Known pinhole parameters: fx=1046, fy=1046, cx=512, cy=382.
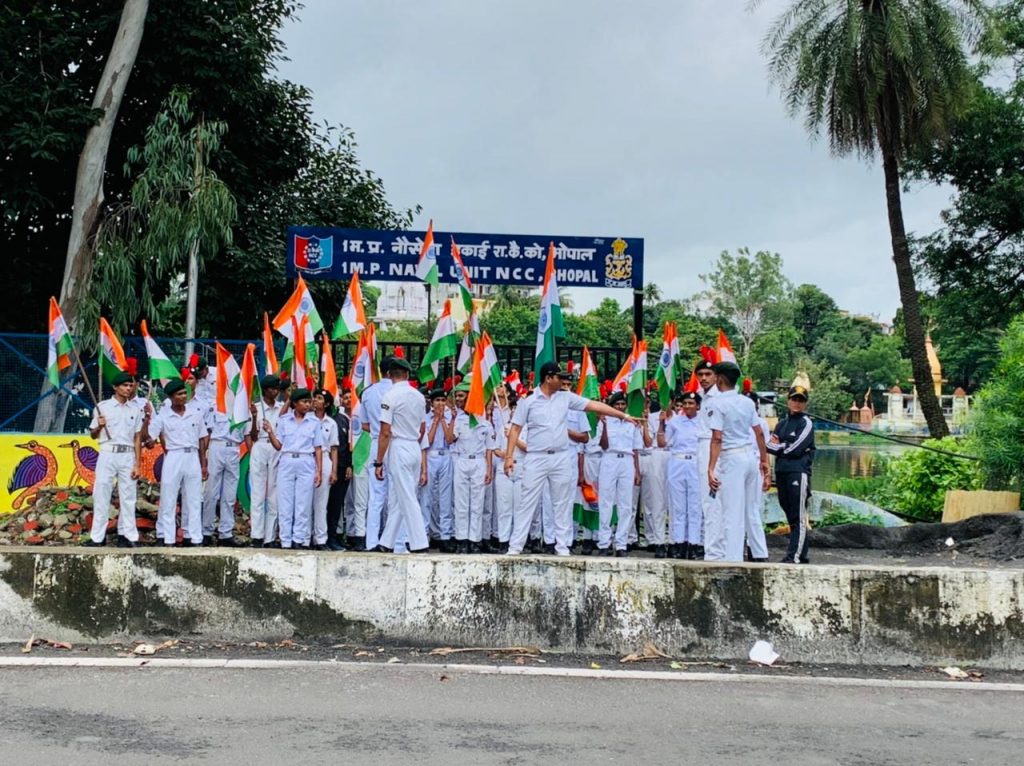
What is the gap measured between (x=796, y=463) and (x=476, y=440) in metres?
3.22

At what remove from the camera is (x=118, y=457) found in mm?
10172

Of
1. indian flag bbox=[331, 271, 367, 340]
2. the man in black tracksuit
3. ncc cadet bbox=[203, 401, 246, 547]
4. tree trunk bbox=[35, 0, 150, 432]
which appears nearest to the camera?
the man in black tracksuit

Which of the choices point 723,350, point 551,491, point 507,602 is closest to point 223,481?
point 551,491

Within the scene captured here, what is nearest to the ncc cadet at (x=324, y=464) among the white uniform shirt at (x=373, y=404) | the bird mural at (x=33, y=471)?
the white uniform shirt at (x=373, y=404)

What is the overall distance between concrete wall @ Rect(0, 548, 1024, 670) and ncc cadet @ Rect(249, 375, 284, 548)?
14.4 feet

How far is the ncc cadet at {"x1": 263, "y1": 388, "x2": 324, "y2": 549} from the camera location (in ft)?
34.1

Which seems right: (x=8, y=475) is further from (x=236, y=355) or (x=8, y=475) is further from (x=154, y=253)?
(x=154, y=253)

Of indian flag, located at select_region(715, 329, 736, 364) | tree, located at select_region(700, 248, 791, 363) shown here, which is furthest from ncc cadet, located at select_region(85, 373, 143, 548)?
tree, located at select_region(700, 248, 791, 363)

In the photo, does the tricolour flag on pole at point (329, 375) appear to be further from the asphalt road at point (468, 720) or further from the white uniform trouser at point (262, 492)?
the asphalt road at point (468, 720)

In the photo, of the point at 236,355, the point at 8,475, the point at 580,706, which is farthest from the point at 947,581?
the point at 8,475

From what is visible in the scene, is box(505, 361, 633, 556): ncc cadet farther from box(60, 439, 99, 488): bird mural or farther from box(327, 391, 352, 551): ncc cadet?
box(60, 439, 99, 488): bird mural

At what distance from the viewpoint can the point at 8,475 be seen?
1230cm

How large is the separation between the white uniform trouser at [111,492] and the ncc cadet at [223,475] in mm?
1104

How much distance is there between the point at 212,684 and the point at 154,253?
39.9 feet
